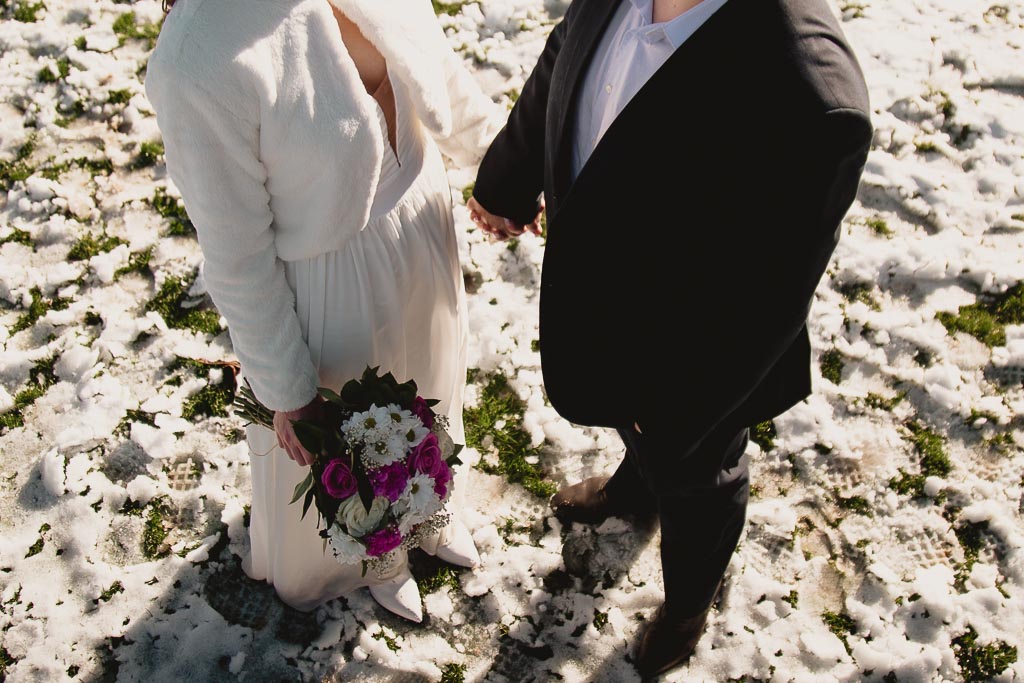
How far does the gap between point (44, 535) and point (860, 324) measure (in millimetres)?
3229

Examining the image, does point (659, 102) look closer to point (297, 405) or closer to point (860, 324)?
point (297, 405)

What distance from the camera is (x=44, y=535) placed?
2.76 meters

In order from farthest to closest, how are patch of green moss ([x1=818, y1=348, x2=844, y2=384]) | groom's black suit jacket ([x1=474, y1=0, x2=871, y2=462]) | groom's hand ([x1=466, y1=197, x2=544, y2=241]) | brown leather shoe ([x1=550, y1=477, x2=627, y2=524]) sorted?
patch of green moss ([x1=818, y1=348, x2=844, y2=384])
brown leather shoe ([x1=550, y1=477, x2=627, y2=524])
groom's hand ([x1=466, y1=197, x2=544, y2=241])
groom's black suit jacket ([x1=474, y1=0, x2=871, y2=462])

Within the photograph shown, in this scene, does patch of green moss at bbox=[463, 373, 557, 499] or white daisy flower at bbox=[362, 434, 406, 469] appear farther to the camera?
patch of green moss at bbox=[463, 373, 557, 499]

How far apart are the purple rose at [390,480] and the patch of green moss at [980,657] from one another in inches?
77.4

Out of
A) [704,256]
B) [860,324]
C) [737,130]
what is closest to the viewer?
[737,130]

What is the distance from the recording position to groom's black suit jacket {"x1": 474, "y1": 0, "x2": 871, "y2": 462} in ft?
4.42

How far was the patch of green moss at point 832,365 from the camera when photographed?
3184 mm

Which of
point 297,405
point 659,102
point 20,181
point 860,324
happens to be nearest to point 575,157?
point 659,102

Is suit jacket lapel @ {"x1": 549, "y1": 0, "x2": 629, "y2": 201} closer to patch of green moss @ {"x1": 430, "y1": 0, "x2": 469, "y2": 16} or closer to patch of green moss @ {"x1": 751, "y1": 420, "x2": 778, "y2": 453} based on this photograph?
patch of green moss @ {"x1": 751, "y1": 420, "x2": 778, "y2": 453}

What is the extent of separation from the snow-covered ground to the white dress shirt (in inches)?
59.8

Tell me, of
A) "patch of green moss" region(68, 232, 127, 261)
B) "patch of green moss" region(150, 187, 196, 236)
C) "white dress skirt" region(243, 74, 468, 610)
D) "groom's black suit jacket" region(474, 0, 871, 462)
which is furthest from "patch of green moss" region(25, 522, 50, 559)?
"groom's black suit jacket" region(474, 0, 871, 462)

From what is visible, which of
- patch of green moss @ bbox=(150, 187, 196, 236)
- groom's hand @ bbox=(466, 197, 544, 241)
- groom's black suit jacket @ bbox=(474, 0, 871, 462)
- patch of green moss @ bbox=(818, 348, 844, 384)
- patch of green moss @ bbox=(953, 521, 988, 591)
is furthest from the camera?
patch of green moss @ bbox=(150, 187, 196, 236)

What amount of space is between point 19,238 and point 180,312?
2.89 ft
